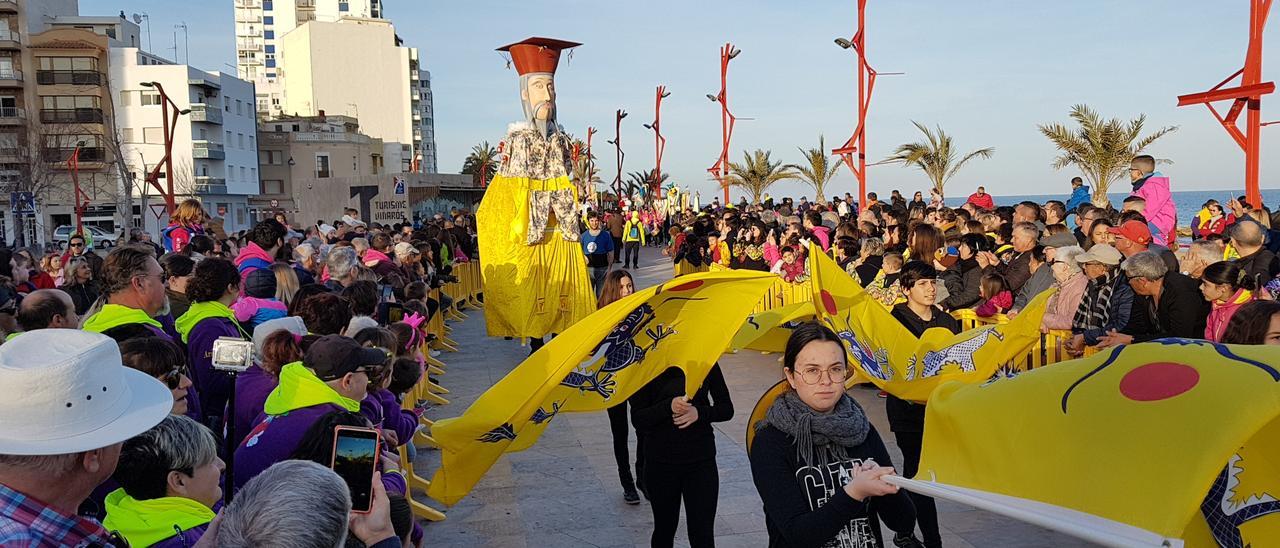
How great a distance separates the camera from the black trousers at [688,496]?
488 cm

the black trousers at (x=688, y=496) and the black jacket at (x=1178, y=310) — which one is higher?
the black jacket at (x=1178, y=310)

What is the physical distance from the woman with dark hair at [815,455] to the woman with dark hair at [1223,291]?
3.61 meters

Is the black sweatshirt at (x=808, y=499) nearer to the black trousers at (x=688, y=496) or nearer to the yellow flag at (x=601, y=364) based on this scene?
the black trousers at (x=688, y=496)

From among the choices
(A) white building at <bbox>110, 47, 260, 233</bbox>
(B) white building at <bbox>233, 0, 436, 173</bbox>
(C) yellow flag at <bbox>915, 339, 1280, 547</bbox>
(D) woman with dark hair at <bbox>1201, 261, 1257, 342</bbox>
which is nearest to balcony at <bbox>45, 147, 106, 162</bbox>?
(A) white building at <bbox>110, 47, 260, 233</bbox>

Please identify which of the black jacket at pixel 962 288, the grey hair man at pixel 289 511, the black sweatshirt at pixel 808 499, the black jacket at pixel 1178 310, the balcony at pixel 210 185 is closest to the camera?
the grey hair man at pixel 289 511

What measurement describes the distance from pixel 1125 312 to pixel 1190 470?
197 inches

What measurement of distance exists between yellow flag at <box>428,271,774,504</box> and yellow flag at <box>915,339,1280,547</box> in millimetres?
2106

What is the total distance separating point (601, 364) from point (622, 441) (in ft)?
5.53

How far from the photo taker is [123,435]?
2348mm

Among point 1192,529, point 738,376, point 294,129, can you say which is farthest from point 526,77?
point 294,129

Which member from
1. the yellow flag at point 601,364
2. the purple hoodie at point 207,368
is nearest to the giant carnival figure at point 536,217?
the purple hoodie at point 207,368

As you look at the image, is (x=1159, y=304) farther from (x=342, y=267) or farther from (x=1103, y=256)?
(x=342, y=267)

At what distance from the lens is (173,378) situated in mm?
4012

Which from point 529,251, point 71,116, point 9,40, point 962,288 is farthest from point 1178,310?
point 71,116
